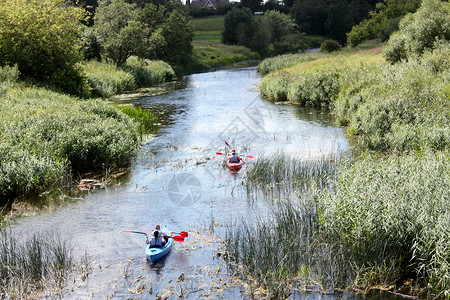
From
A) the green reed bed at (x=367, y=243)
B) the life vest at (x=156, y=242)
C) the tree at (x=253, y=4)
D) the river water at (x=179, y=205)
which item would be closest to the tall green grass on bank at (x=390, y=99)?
the river water at (x=179, y=205)

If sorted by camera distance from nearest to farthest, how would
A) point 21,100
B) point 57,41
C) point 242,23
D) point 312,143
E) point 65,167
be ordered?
1. point 65,167
2. point 312,143
3. point 21,100
4. point 57,41
5. point 242,23

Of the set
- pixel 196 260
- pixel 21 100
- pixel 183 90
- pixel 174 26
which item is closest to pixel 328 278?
pixel 196 260

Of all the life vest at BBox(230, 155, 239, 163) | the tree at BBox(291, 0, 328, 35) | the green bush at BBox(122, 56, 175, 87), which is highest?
the tree at BBox(291, 0, 328, 35)

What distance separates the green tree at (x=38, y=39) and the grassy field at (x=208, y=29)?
60087 millimetres

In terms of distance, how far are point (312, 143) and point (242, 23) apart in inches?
2753

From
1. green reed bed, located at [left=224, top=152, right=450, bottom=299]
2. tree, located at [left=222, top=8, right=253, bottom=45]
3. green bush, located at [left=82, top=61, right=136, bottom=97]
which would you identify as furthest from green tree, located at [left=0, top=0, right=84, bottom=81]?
tree, located at [left=222, top=8, right=253, bottom=45]

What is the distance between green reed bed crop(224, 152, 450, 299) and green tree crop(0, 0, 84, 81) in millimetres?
23764

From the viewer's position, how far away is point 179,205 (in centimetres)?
1295

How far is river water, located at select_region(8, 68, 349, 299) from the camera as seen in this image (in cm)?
876

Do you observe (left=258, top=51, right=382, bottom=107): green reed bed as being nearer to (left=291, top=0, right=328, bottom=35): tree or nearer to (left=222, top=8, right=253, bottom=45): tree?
(left=222, top=8, right=253, bottom=45): tree

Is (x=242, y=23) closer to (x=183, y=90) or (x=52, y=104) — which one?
(x=183, y=90)

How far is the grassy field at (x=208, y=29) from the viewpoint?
3637 inches

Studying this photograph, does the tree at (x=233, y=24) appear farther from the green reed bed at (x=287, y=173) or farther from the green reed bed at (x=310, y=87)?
the green reed bed at (x=287, y=173)

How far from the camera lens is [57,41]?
28391mm
